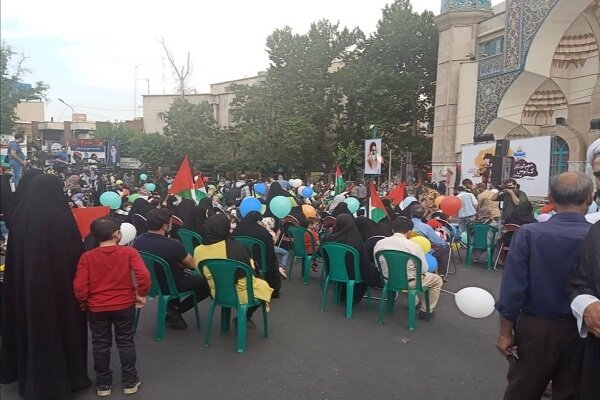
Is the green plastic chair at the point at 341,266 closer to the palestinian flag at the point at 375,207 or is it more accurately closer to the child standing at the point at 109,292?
the palestinian flag at the point at 375,207

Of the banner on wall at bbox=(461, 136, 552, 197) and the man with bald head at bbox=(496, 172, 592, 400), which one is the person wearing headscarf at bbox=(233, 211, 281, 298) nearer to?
the man with bald head at bbox=(496, 172, 592, 400)

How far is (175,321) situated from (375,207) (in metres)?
3.47

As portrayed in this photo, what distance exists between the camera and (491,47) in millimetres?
17094

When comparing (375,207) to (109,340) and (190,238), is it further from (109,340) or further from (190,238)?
(109,340)

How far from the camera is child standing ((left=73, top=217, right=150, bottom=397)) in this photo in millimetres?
2939

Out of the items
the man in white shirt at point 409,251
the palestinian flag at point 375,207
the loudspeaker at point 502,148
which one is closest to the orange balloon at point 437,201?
the palestinian flag at point 375,207

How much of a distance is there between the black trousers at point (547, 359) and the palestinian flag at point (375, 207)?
14.8 ft

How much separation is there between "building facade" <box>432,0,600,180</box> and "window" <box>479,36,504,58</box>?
0.04 metres

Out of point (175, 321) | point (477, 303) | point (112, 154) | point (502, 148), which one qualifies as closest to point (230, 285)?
point (175, 321)

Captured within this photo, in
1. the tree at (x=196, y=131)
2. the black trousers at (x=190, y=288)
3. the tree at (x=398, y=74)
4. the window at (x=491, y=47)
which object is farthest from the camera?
the tree at (x=196, y=131)

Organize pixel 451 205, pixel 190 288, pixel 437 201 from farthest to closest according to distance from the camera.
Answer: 1. pixel 437 201
2. pixel 451 205
3. pixel 190 288

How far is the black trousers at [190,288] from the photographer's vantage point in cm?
420

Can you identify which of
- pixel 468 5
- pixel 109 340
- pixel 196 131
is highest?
pixel 468 5

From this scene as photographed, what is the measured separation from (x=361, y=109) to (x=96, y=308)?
23746mm
